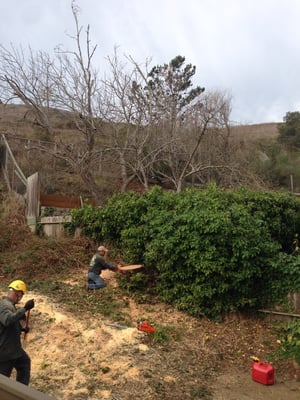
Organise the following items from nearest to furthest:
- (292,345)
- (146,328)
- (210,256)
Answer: (292,345), (146,328), (210,256)

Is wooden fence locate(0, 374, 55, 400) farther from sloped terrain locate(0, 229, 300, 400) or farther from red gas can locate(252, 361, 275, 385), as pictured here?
red gas can locate(252, 361, 275, 385)

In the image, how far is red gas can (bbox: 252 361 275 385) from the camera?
6.41 m

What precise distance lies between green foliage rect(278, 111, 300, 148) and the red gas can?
107 feet

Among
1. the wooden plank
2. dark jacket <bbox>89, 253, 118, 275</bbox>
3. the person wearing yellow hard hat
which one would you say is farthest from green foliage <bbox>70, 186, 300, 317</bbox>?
the wooden plank

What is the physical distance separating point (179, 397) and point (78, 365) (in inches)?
70.0

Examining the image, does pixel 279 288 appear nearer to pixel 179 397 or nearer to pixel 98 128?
pixel 179 397

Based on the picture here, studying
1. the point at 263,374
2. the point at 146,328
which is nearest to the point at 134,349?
the point at 146,328

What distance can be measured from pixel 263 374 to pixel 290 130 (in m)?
35.5

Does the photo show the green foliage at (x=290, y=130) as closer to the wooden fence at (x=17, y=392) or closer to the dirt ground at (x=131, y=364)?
the dirt ground at (x=131, y=364)

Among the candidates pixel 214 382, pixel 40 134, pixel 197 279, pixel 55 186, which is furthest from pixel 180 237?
pixel 40 134

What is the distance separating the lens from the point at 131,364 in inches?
256

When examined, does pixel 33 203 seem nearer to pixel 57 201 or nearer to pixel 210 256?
pixel 57 201

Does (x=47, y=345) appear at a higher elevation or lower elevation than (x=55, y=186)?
lower

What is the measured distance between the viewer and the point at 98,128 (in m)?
16.4
